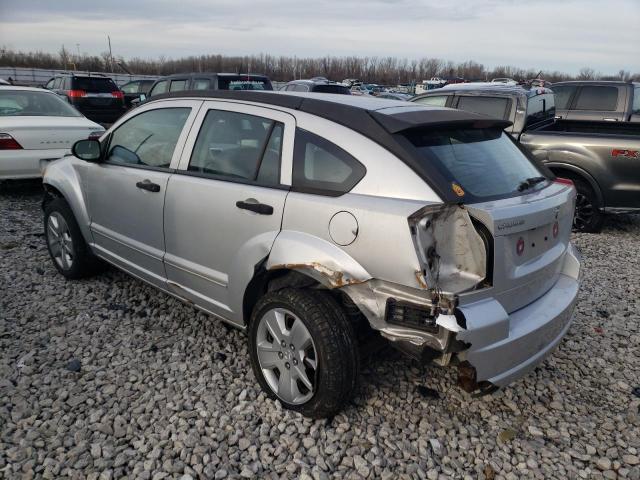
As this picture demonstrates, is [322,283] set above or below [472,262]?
below

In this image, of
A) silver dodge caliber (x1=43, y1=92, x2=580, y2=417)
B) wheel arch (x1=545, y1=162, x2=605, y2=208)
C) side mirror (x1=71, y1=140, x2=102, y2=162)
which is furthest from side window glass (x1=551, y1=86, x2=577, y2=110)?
side mirror (x1=71, y1=140, x2=102, y2=162)

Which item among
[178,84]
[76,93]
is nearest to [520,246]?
[178,84]

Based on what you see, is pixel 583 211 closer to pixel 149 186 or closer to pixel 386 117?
pixel 386 117

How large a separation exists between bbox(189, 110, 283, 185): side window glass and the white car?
3.86 meters

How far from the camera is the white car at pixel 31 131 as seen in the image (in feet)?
21.2

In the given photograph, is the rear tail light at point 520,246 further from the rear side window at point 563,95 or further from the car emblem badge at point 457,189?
the rear side window at point 563,95

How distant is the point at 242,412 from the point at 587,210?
5482mm

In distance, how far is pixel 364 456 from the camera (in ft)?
8.15

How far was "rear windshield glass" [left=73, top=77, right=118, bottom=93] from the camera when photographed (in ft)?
47.6

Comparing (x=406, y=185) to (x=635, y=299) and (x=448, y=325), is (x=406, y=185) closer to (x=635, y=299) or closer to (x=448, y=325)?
(x=448, y=325)

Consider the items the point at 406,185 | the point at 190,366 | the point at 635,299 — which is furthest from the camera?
the point at 635,299

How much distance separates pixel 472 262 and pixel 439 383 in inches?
45.3

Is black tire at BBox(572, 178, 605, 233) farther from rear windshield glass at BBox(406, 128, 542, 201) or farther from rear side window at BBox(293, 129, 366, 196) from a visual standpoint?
Answer: rear side window at BBox(293, 129, 366, 196)

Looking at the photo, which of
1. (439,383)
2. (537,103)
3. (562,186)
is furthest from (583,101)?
(439,383)
